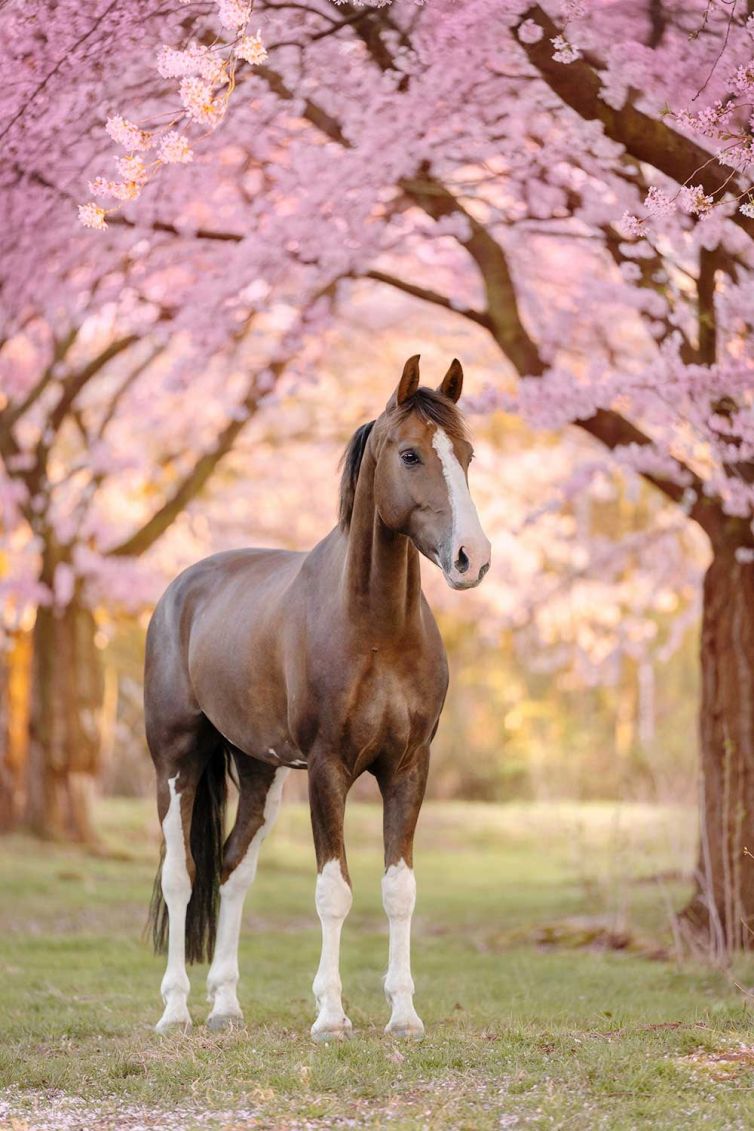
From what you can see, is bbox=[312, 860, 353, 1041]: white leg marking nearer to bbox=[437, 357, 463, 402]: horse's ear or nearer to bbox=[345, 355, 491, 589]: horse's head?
bbox=[345, 355, 491, 589]: horse's head

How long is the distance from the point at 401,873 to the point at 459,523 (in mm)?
1400

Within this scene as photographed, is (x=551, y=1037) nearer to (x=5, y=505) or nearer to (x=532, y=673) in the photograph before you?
(x=5, y=505)

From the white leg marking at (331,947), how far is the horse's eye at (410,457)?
1.47 m

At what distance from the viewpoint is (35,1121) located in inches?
179

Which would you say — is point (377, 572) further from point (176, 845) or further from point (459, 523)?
point (176, 845)

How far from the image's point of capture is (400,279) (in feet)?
32.5

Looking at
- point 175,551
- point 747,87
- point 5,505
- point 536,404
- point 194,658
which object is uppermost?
point 747,87

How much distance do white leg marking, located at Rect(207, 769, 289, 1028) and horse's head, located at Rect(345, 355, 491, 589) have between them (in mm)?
1695

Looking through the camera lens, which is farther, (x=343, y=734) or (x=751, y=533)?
(x=751, y=533)

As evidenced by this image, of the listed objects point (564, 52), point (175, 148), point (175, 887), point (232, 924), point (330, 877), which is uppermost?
point (564, 52)

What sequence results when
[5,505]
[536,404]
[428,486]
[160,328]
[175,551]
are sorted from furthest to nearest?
[175,551], [5,505], [160,328], [536,404], [428,486]

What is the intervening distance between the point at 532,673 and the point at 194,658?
65.4 ft

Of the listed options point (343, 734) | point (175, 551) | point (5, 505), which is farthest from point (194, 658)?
point (175, 551)

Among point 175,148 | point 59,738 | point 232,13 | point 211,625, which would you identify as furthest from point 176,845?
point 59,738
